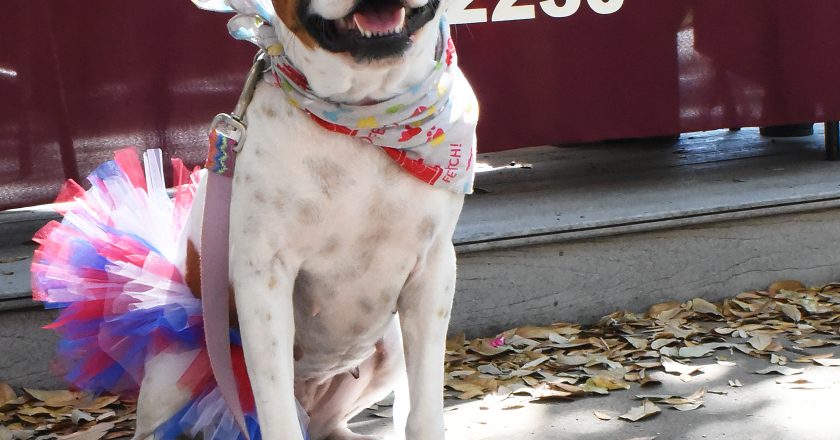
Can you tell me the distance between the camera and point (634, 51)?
4887mm

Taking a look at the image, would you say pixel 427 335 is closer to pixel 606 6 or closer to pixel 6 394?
pixel 6 394

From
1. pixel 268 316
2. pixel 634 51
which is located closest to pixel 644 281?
pixel 634 51

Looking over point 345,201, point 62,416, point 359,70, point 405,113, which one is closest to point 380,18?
point 359,70

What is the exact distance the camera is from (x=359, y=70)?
2.32 metres

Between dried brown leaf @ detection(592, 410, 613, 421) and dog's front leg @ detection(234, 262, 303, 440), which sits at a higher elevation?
dog's front leg @ detection(234, 262, 303, 440)

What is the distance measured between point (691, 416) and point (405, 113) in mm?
1407

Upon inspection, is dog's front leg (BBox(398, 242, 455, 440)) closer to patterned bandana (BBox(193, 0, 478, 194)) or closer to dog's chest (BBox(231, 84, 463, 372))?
dog's chest (BBox(231, 84, 463, 372))

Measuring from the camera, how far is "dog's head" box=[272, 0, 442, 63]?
2.21m

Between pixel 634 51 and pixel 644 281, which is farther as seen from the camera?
pixel 634 51

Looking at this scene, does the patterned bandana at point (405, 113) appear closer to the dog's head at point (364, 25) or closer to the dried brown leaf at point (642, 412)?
the dog's head at point (364, 25)

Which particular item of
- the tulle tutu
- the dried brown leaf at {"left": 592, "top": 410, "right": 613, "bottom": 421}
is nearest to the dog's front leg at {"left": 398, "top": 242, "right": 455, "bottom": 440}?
the tulle tutu

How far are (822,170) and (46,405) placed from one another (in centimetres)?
336

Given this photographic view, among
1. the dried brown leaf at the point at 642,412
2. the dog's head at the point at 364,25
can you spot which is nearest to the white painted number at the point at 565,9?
the dried brown leaf at the point at 642,412

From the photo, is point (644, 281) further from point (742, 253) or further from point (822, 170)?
point (822, 170)
